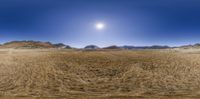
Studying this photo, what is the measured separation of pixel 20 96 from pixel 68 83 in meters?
4.99

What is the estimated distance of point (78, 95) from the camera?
20438 mm

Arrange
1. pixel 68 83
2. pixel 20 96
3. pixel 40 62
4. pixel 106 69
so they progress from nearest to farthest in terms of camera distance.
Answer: pixel 20 96 < pixel 68 83 < pixel 106 69 < pixel 40 62

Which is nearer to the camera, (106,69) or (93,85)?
(93,85)

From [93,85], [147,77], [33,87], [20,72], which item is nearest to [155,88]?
[147,77]

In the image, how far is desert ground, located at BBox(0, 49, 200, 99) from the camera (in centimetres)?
2091

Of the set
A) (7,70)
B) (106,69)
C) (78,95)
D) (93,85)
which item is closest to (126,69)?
(106,69)

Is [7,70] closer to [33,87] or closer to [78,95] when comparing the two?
[33,87]

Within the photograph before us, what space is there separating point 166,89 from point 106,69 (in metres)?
7.68

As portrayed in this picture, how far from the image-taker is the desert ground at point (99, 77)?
20913 mm

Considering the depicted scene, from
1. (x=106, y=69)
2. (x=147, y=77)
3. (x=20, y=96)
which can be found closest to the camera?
(x=20, y=96)

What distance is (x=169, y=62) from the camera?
105 feet

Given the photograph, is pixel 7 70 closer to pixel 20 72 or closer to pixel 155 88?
pixel 20 72

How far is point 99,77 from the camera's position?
26.0 metres

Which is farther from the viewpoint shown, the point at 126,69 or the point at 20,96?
the point at 126,69
